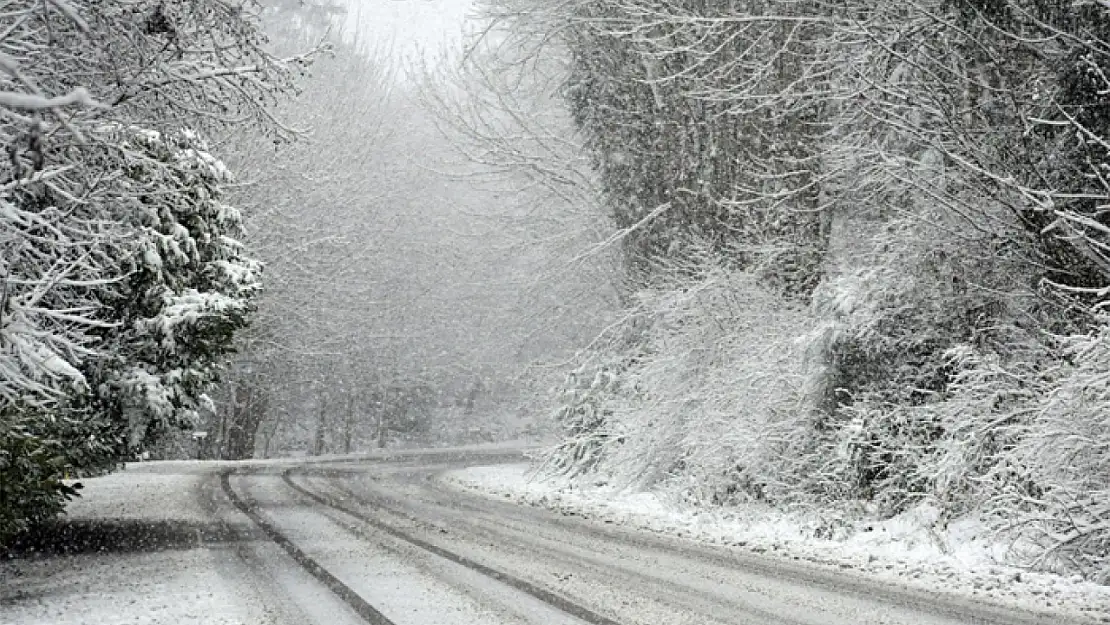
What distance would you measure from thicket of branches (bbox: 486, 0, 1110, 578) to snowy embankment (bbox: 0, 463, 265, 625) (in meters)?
7.20

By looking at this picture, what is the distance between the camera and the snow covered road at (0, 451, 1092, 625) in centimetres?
766

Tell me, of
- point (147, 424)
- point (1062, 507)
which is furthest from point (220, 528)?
point (1062, 507)

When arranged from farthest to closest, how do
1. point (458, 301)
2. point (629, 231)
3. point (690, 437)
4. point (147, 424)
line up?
point (458, 301), point (629, 231), point (690, 437), point (147, 424)

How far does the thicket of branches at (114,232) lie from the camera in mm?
7002

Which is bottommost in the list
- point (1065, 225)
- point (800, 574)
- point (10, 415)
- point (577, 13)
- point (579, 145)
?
point (800, 574)

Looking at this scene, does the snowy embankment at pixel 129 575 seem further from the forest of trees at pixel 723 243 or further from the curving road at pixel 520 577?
the forest of trees at pixel 723 243

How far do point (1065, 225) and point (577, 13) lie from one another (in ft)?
47.5

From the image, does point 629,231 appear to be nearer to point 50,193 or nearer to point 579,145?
point 579,145

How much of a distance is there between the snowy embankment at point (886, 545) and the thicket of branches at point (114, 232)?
6.39 meters

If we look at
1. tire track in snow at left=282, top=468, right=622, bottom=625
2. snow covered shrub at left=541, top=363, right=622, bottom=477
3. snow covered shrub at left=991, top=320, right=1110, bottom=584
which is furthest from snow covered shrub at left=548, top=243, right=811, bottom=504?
tire track in snow at left=282, top=468, right=622, bottom=625

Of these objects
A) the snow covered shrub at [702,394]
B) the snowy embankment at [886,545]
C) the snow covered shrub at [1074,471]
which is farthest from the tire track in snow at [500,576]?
the snow covered shrub at [702,394]

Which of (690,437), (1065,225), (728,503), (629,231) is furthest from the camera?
(629,231)

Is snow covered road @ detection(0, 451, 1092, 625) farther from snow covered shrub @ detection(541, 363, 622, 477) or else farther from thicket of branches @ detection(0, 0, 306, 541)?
snow covered shrub @ detection(541, 363, 622, 477)

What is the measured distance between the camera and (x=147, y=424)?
1147 centimetres
